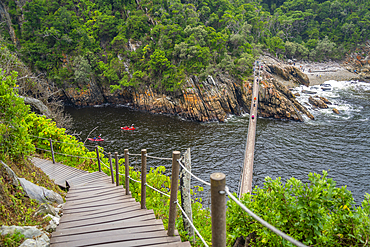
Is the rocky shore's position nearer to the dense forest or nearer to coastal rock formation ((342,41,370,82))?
the dense forest

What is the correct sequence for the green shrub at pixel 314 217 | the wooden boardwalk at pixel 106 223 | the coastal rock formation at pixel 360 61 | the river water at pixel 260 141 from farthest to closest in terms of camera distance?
the coastal rock formation at pixel 360 61, the river water at pixel 260 141, the wooden boardwalk at pixel 106 223, the green shrub at pixel 314 217

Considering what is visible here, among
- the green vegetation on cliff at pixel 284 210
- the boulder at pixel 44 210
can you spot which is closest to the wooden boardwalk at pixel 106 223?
the boulder at pixel 44 210

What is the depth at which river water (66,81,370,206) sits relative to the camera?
59.4ft

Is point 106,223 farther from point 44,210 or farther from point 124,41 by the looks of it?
point 124,41

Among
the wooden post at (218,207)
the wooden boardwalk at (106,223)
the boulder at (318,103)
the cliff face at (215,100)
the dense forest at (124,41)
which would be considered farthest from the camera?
the dense forest at (124,41)

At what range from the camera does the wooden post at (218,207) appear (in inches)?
74.2

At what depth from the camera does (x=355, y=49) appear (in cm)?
5569

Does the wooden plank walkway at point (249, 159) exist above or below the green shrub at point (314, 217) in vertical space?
below

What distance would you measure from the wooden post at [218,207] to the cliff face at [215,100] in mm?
28199

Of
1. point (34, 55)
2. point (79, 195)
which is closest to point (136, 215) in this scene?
point (79, 195)

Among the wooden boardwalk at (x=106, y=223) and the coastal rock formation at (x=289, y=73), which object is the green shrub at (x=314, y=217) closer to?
the wooden boardwalk at (x=106, y=223)

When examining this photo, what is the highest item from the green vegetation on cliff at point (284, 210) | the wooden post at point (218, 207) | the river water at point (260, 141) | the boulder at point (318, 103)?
the wooden post at point (218, 207)

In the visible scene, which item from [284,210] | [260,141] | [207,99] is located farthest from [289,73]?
[284,210]

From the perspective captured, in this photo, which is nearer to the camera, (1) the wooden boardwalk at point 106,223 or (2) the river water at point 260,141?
(1) the wooden boardwalk at point 106,223
